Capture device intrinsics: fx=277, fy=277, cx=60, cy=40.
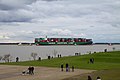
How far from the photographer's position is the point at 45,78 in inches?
1516

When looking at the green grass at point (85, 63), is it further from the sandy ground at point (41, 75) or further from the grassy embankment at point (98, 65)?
the sandy ground at point (41, 75)

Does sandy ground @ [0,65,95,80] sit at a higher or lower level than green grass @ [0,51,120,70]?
lower

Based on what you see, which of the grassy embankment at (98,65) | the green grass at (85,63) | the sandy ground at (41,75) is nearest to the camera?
the sandy ground at (41,75)

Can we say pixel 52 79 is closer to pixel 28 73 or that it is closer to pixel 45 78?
pixel 45 78

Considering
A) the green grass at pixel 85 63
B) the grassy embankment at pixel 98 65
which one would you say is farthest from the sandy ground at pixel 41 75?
the green grass at pixel 85 63

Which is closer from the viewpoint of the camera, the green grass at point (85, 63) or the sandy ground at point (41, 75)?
the sandy ground at point (41, 75)

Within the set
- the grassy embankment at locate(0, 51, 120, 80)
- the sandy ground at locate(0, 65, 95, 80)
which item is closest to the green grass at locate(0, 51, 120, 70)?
the grassy embankment at locate(0, 51, 120, 80)

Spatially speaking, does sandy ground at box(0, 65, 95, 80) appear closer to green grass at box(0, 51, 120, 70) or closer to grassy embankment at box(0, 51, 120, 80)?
grassy embankment at box(0, 51, 120, 80)

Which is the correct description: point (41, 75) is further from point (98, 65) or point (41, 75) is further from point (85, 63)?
point (85, 63)

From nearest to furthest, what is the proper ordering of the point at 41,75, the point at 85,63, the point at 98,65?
the point at 41,75
the point at 98,65
the point at 85,63

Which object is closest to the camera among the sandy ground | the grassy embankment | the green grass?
the sandy ground

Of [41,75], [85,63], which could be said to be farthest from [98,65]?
[41,75]

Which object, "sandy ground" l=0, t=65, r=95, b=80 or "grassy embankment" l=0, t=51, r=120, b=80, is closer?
"sandy ground" l=0, t=65, r=95, b=80

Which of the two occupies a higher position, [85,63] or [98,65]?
[85,63]
